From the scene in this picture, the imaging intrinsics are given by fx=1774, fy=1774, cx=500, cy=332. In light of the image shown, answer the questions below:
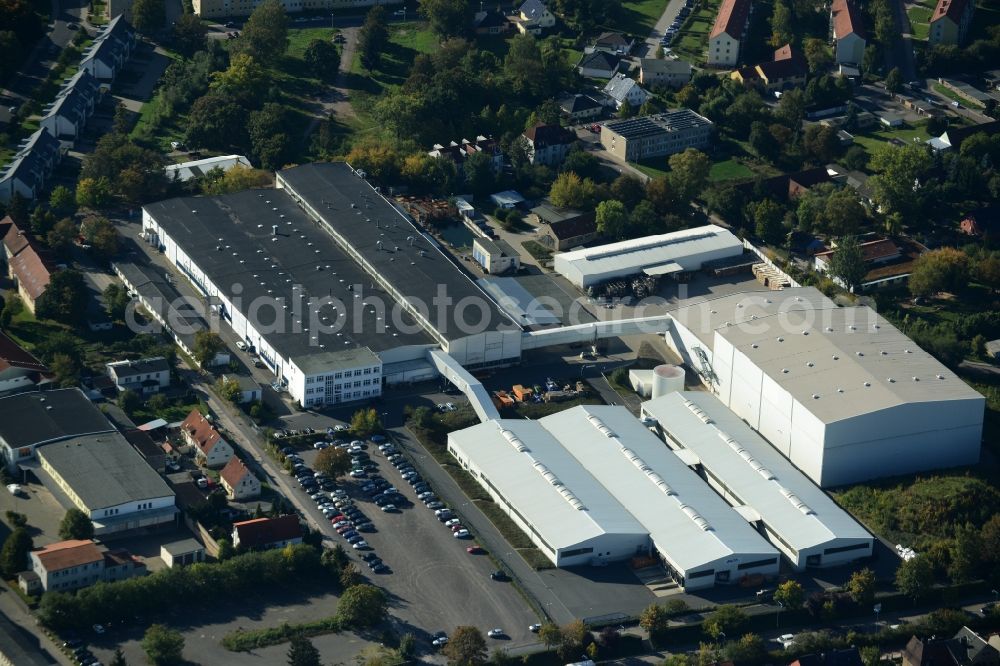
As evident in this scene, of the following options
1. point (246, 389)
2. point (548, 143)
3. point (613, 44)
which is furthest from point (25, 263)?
point (613, 44)

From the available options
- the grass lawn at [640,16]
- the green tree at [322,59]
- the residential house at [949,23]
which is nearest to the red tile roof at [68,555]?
the green tree at [322,59]

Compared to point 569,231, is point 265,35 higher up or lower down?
higher up

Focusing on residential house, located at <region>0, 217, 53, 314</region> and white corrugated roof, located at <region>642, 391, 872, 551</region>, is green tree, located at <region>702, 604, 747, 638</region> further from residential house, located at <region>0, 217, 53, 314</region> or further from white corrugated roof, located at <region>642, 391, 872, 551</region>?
residential house, located at <region>0, 217, 53, 314</region>

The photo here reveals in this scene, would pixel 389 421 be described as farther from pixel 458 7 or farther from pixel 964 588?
pixel 458 7

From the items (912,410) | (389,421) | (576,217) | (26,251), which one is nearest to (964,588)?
(912,410)

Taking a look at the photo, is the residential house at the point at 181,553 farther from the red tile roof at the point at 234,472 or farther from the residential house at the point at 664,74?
the residential house at the point at 664,74

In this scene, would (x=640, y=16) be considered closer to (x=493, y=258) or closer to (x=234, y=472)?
(x=493, y=258)
